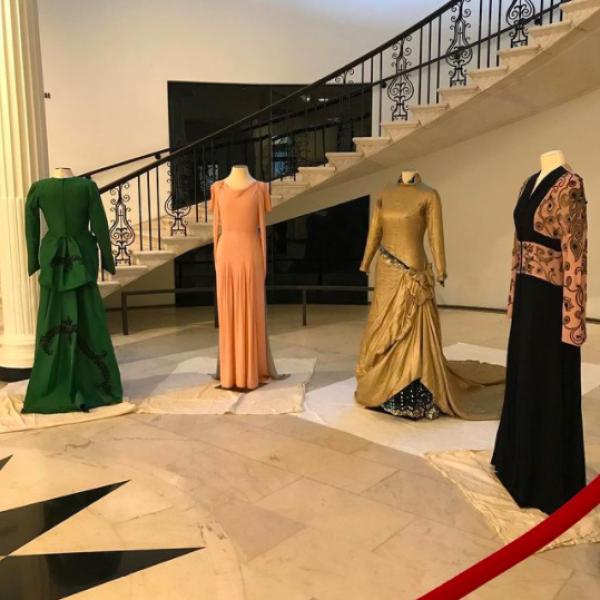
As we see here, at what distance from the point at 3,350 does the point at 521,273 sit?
3.96 m

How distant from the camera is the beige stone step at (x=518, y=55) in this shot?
5520 mm

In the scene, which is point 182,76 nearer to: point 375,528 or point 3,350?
point 3,350

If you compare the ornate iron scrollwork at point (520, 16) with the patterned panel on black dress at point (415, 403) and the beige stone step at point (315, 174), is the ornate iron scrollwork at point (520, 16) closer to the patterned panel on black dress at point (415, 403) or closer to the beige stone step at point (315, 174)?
the beige stone step at point (315, 174)

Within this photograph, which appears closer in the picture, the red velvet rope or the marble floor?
the red velvet rope

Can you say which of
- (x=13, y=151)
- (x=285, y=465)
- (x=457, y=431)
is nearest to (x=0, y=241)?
(x=13, y=151)

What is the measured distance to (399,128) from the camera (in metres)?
6.71

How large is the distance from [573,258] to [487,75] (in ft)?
14.1

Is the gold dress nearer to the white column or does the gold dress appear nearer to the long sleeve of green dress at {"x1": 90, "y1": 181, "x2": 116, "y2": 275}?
the long sleeve of green dress at {"x1": 90, "y1": 181, "x2": 116, "y2": 275}

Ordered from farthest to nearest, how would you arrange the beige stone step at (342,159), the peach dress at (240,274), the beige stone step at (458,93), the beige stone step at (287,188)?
1. the beige stone step at (342,159)
2. the beige stone step at (287,188)
3. the beige stone step at (458,93)
4. the peach dress at (240,274)

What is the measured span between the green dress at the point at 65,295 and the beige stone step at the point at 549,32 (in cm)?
423

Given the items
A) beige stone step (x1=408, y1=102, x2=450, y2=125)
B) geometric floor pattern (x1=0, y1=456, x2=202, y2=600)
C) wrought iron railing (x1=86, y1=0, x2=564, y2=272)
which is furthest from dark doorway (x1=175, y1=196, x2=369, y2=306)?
geometric floor pattern (x1=0, y1=456, x2=202, y2=600)

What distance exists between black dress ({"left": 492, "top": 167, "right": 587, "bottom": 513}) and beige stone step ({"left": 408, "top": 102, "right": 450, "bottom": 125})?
419 cm

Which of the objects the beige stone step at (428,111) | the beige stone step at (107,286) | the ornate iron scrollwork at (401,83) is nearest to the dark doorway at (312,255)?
the ornate iron scrollwork at (401,83)

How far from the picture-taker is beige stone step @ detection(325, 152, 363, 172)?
6.83 meters
